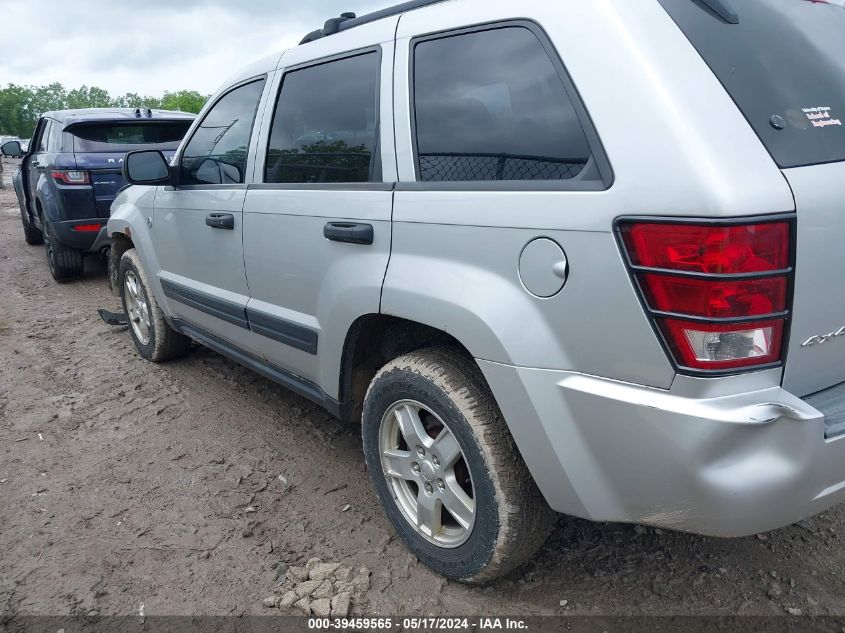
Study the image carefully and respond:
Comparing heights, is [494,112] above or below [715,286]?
above

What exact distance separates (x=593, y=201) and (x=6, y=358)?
483 cm

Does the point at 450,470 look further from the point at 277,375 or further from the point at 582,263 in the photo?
the point at 277,375

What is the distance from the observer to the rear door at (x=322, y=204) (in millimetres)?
2318

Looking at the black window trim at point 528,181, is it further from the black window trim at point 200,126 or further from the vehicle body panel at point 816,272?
the black window trim at point 200,126

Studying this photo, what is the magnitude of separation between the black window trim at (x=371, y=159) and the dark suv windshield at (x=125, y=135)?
4.44 m

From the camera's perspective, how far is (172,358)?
459cm

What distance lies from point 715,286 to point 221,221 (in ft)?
7.71

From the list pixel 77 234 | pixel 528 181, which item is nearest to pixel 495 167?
pixel 528 181

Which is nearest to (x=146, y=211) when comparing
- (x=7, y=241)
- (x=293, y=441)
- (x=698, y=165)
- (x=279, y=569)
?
(x=293, y=441)

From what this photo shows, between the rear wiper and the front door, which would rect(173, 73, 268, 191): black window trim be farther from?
the rear wiper

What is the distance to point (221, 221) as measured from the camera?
10.2 feet

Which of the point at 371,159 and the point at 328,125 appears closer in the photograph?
the point at 371,159

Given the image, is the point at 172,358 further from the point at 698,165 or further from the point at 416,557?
the point at 698,165

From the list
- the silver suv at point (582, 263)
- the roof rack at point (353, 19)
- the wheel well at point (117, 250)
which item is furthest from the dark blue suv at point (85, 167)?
the silver suv at point (582, 263)
